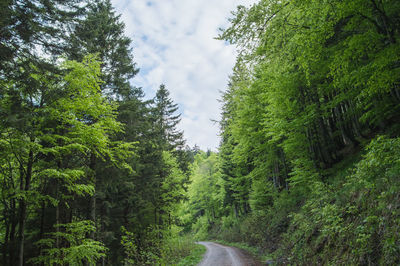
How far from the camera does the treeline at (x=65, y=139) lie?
19.6 ft

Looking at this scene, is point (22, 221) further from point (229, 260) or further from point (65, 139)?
point (229, 260)

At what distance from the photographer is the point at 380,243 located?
4.59 m

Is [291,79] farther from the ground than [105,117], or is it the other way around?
[291,79]

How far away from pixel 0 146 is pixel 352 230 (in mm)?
10773

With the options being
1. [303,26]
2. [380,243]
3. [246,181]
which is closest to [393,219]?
[380,243]

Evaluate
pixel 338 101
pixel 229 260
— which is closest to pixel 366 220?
pixel 338 101

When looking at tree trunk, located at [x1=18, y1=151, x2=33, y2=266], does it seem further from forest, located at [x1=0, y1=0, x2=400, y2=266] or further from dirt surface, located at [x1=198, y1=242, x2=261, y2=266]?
dirt surface, located at [x1=198, y1=242, x2=261, y2=266]

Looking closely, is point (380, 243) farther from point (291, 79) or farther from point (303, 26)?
point (291, 79)

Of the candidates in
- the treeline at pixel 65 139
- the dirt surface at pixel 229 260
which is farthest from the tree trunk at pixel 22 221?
the dirt surface at pixel 229 260

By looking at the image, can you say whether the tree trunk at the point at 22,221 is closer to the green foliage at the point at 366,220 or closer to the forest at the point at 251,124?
the forest at the point at 251,124

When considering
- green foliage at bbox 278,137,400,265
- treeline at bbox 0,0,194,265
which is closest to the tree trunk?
treeline at bbox 0,0,194,265

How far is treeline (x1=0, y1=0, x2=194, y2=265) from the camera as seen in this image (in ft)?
19.6

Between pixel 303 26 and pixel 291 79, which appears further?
pixel 291 79

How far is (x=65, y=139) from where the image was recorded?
27.0 feet
